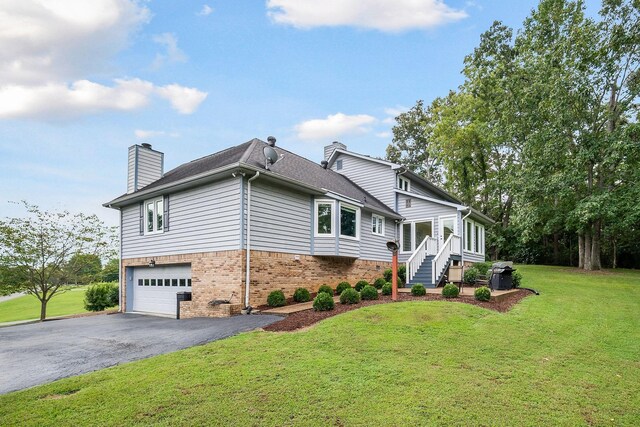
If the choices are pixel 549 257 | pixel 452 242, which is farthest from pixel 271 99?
pixel 549 257

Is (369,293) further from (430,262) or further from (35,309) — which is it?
(35,309)

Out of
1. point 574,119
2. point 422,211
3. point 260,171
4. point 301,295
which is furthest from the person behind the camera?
point 574,119

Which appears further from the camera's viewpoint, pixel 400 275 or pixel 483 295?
pixel 400 275

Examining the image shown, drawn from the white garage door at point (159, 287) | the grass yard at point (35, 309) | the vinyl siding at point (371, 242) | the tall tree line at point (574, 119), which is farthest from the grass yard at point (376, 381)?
the grass yard at point (35, 309)

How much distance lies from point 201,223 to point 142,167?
5989 millimetres

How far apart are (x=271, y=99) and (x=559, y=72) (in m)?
16.1

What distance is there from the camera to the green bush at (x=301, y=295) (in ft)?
40.6

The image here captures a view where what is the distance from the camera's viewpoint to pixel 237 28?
13492mm

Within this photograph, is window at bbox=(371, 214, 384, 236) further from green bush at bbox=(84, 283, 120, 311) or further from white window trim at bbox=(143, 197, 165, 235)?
green bush at bbox=(84, 283, 120, 311)

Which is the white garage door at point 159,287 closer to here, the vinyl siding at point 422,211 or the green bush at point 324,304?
the green bush at point 324,304

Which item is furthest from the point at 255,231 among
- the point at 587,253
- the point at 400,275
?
the point at 587,253

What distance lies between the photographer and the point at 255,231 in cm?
1174

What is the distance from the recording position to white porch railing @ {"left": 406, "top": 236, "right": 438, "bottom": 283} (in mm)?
15242

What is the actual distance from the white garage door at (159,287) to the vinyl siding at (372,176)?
10.8 m
